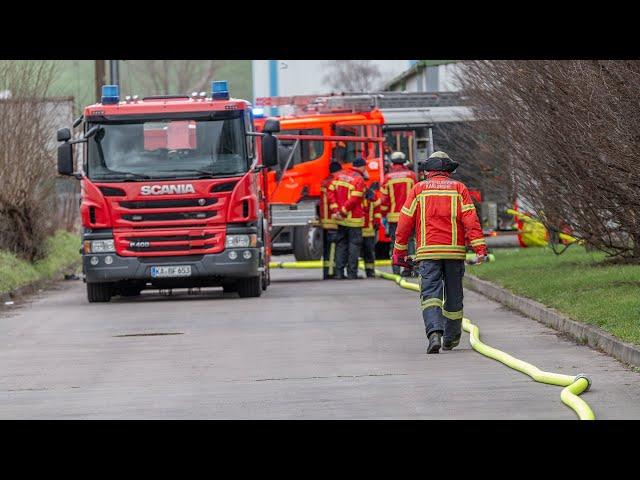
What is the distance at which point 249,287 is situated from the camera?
22.7 metres

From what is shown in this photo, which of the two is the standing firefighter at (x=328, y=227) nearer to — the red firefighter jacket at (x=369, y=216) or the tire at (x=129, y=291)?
the red firefighter jacket at (x=369, y=216)

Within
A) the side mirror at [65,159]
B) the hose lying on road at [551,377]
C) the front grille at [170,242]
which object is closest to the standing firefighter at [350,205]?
the front grille at [170,242]

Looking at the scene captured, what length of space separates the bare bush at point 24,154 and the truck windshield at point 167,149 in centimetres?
583

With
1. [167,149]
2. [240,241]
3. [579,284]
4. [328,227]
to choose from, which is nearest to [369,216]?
[328,227]

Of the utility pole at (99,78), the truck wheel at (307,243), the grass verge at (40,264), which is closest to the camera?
the grass verge at (40,264)

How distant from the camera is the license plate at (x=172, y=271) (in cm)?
2183

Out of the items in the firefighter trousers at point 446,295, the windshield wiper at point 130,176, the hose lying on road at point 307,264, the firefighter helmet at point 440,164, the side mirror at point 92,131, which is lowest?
the hose lying on road at point 307,264

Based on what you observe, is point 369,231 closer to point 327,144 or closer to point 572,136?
point 327,144

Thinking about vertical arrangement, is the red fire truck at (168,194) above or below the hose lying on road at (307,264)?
above

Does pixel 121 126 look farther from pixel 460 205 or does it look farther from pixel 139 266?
pixel 460 205

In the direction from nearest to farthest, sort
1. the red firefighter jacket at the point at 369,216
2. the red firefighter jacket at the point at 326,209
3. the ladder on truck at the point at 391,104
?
1. the red firefighter jacket at the point at 326,209
2. the red firefighter jacket at the point at 369,216
3. the ladder on truck at the point at 391,104

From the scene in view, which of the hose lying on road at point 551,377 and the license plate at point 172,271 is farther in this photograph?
the license plate at point 172,271
